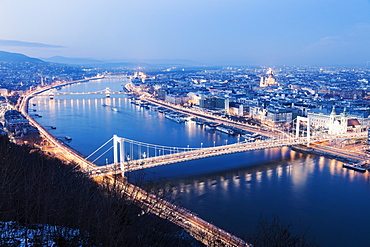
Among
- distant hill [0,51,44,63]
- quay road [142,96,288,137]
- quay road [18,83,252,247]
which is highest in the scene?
distant hill [0,51,44,63]

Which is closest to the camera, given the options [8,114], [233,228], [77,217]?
[77,217]

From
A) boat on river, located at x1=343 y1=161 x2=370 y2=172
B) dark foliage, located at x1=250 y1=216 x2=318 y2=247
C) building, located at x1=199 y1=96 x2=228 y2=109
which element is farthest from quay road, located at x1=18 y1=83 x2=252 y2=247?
building, located at x1=199 y1=96 x2=228 y2=109

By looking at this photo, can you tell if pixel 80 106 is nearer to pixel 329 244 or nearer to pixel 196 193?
pixel 196 193

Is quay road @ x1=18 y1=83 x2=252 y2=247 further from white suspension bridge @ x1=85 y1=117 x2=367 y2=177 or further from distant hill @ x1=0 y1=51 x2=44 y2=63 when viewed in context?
distant hill @ x1=0 y1=51 x2=44 y2=63

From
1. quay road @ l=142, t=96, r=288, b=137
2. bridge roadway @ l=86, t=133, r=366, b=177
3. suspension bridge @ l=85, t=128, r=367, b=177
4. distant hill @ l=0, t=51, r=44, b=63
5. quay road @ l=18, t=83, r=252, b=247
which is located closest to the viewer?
quay road @ l=18, t=83, r=252, b=247

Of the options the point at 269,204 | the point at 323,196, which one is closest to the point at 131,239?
the point at 269,204

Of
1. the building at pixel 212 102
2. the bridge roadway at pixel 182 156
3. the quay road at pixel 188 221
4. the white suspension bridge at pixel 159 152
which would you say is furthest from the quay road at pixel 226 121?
the quay road at pixel 188 221
